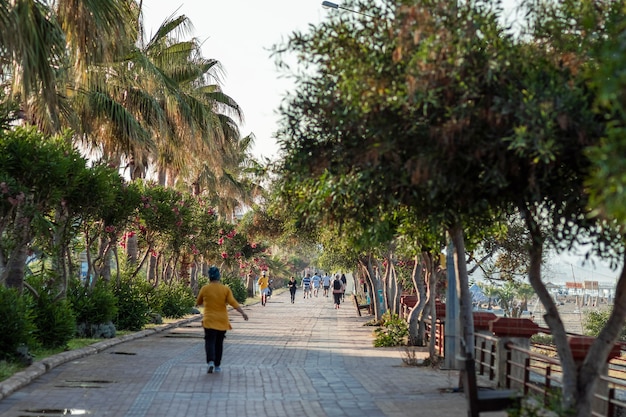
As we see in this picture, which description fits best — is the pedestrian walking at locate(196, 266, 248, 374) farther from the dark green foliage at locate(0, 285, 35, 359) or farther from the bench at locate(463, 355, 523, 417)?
the bench at locate(463, 355, 523, 417)

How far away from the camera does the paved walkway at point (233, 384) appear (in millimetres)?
11242

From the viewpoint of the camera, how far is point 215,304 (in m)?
15.4

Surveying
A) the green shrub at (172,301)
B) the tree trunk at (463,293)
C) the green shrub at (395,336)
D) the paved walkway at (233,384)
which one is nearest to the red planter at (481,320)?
the paved walkway at (233,384)

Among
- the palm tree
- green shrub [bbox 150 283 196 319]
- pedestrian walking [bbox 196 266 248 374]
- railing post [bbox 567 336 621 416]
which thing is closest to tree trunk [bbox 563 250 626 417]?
railing post [bbox 567 336 621 416]

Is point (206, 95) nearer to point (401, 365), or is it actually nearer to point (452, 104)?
point (401, 365)

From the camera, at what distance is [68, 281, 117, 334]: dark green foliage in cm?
2174

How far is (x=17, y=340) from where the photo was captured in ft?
47.5

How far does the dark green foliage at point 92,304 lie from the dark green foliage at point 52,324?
356 cm

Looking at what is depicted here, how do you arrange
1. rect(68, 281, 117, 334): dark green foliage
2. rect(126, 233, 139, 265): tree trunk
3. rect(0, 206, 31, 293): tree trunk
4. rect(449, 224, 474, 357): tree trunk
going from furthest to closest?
rect(126, 233, 139, 265): tree trunk, rect(68, 281, 117, 334): dark green foliage, rect(0, 206, 31, 293): tree trunk, rect(449, 224, 474, 357): tree trunk

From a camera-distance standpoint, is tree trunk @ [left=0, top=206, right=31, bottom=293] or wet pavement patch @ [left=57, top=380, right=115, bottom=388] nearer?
wet pavement patch @ [left=57, top=380, right=115, bottom=388]

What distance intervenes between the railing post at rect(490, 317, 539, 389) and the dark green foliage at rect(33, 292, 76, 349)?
8.32m

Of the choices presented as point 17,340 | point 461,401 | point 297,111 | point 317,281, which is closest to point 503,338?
point 461,401

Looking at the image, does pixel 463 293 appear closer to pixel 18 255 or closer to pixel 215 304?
pixel 215 304

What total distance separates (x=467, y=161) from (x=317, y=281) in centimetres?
7099
